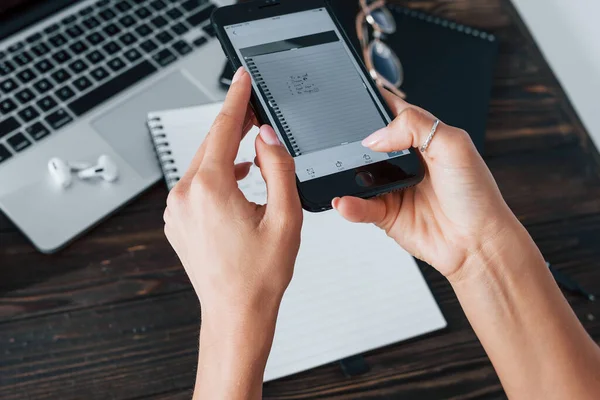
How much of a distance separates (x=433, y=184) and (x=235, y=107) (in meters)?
0.20

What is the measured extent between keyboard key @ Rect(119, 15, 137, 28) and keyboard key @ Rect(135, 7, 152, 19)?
0.01m

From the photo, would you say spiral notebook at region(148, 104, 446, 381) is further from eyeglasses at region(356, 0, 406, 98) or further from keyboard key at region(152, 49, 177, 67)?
eyeglasses at region(356, 0, 406, 98)

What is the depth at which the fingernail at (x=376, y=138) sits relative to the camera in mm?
555

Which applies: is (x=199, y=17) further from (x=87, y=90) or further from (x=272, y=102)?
Answer: (x=272, y=102)

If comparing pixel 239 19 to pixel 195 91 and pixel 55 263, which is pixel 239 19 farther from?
pixel 55 263

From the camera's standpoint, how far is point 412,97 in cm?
83

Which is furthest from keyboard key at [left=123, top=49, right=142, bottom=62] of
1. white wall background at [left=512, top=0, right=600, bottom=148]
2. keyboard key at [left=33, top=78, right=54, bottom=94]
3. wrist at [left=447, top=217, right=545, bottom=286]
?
white wall background at [left=512, top=0, right=600, bottom=148]

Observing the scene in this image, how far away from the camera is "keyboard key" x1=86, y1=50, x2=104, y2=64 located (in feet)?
2.52

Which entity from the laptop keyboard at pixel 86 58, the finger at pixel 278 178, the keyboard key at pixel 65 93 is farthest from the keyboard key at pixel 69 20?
the finger at pixel 278 178

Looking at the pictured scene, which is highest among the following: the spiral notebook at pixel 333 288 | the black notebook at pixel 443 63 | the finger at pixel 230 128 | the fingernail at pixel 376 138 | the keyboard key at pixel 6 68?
the finger at pixel 230 128

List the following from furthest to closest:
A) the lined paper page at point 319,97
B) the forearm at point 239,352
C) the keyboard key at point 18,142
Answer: the keyboard key at point 18,142 < the lined paper page at point 319,97 < the forearm at point 239,352

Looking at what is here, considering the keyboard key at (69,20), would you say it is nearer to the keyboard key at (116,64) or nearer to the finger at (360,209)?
the keyboard key at (116,64)

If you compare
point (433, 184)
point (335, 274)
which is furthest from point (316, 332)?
point (433, 184)

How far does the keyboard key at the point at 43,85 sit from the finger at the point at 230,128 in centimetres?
31
